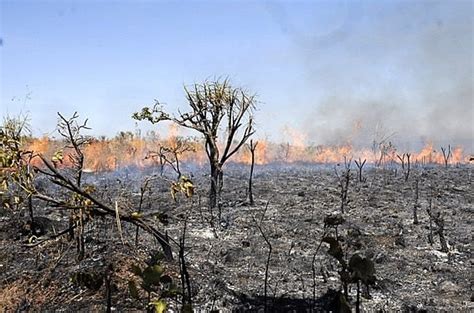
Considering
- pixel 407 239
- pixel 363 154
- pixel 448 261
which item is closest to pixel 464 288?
pixel 448 261

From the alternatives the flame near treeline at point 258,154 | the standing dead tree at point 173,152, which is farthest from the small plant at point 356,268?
the flame near treeline at point 258,154

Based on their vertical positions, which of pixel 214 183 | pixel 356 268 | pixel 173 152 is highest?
pixel 173 152

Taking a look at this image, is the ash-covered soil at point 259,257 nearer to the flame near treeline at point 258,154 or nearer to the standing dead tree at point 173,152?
the standing dead tree at point 173,152

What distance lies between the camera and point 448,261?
42.7 feet

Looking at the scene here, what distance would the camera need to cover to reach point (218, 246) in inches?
582

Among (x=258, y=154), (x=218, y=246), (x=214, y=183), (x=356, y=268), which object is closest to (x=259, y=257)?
(x=218, y=246)

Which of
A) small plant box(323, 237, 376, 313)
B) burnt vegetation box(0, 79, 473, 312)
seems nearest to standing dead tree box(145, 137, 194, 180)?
burnt vegetation box(0, 79, 473, 312)

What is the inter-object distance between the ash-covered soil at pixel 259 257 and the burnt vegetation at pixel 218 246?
4 cm

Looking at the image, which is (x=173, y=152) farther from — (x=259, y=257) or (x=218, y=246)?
(x=259, y=257)

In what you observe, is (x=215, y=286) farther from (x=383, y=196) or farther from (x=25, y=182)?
(x=383, y=196)

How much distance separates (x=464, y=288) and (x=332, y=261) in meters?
Result: 3.26

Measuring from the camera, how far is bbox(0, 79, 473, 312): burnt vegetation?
434 centimetres

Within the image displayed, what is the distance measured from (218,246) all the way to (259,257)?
171 cm

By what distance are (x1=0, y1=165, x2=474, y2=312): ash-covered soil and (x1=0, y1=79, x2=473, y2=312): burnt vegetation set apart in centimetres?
4
